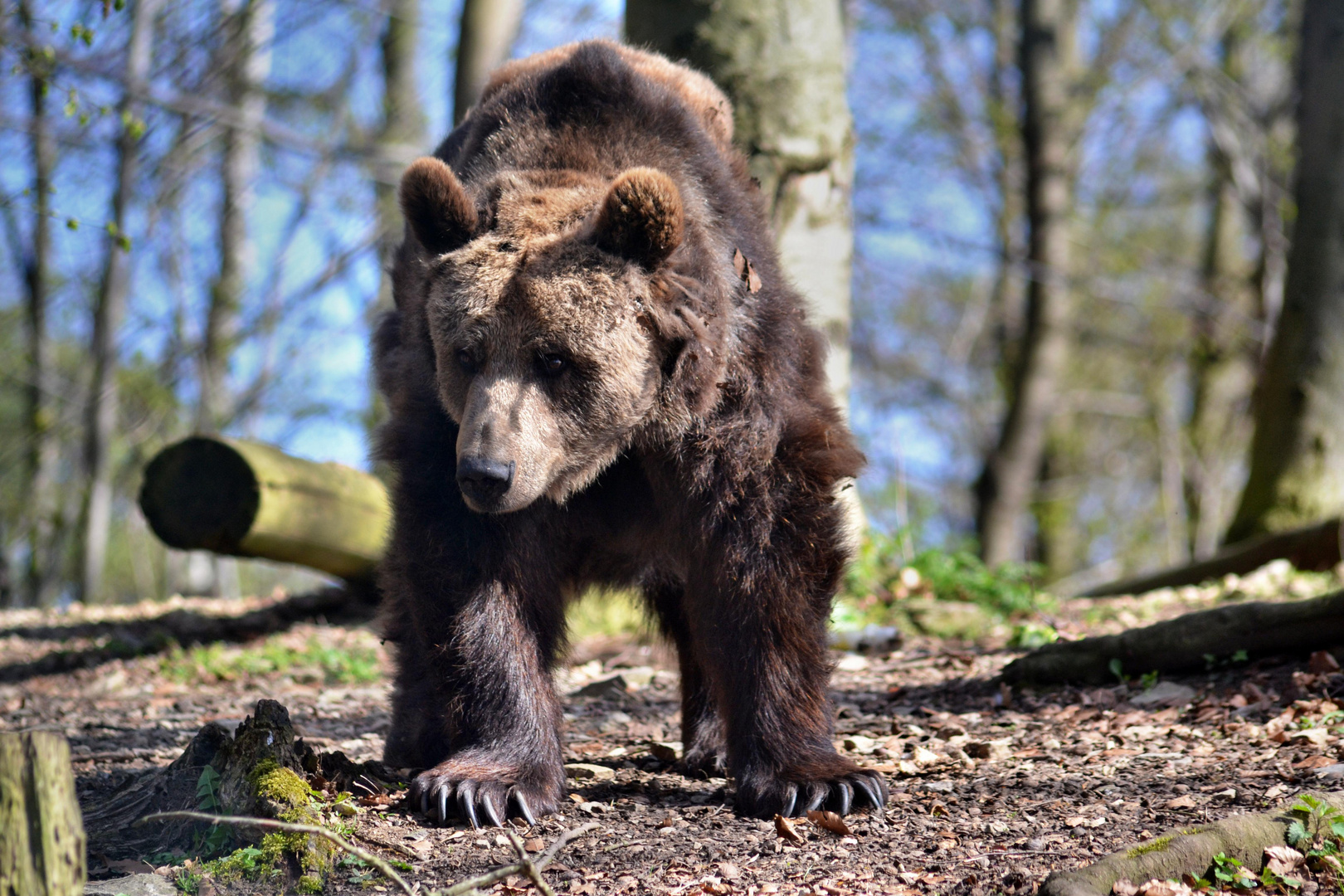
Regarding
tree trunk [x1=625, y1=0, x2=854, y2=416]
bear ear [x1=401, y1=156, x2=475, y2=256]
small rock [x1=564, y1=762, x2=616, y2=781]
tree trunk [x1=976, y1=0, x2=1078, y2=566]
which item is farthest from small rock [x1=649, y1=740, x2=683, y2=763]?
tree trunk [x1=976, y1=0, x2=1078, y2=566]

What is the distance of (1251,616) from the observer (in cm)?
412

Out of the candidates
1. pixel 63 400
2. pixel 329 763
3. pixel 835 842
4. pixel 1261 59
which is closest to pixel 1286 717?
pixel 835 842

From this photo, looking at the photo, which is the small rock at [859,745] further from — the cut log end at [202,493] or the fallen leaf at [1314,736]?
the cut log end at [202,493]

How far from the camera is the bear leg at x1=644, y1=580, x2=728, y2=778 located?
3.93 m

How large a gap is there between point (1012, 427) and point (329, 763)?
10728 millimetres

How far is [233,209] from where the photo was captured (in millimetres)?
14195

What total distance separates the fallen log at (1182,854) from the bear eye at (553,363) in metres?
1.89

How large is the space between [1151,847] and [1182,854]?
67 millimetres

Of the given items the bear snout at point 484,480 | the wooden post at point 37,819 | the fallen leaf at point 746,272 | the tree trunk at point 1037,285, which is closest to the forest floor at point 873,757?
the wooden post at point 37,819

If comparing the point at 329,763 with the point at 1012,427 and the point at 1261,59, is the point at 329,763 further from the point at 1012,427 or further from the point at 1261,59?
the point at 1261,59

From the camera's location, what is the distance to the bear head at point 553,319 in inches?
127

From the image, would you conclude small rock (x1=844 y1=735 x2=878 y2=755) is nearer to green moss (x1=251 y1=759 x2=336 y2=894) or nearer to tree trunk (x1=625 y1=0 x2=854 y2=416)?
green moss (x1=251 y1=759 x2=336 y2=894)

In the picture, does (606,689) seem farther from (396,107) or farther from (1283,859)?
(396,107)

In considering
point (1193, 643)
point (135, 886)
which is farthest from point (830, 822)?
point (1193, 643)
